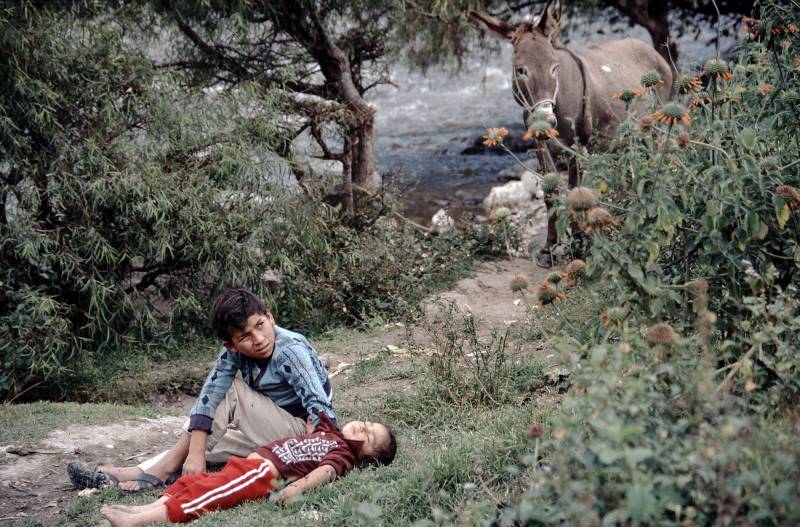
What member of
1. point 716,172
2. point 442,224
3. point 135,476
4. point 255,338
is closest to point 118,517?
point 135,476

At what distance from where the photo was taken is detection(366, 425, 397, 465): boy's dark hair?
398 cm

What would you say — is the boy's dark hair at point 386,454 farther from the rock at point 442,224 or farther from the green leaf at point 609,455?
the rock at point 442,224

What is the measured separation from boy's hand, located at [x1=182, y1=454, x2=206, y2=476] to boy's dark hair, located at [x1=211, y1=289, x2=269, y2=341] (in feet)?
1.91

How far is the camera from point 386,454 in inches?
157

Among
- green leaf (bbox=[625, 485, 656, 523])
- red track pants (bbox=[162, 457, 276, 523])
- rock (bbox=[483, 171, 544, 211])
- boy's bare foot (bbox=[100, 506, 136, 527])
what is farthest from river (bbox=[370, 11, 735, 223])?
green leaf (bbox=[625, 485, 656, 523])

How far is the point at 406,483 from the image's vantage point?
137 inches

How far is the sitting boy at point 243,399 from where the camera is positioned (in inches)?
161

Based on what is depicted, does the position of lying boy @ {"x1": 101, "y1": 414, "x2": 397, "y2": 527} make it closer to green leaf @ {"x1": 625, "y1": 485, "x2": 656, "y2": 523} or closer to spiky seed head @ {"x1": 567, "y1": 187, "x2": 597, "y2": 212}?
spiky seed head @ {"x1": 567, "y1": 187, "x2": 597, "y2": 212}

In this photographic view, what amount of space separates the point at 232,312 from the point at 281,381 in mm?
462

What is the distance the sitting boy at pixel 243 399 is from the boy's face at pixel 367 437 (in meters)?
0.13

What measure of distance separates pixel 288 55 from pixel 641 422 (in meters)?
7.28

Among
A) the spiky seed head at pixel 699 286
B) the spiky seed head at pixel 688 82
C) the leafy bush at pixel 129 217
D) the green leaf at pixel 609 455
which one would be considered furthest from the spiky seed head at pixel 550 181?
the leafy bush at pixel 129 217

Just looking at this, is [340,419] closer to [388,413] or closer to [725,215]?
[388,413]

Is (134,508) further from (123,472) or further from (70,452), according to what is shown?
(70,452)
